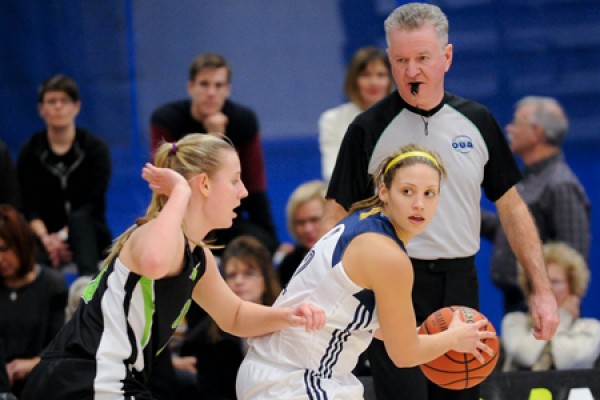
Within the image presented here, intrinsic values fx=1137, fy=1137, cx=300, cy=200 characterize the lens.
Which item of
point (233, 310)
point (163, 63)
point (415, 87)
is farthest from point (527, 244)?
point (163, 63)

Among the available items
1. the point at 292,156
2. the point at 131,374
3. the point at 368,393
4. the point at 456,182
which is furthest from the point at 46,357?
the point at 292,156

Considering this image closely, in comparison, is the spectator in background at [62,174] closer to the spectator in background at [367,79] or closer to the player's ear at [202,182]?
the spectator in background at [367,79]

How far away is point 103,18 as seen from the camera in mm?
9508

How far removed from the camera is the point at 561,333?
269 inches

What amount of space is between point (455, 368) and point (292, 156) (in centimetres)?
497

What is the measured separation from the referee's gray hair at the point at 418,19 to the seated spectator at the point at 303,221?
105 inches

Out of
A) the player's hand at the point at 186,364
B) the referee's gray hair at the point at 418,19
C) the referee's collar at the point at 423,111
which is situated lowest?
the player's hand at the point at 186,364

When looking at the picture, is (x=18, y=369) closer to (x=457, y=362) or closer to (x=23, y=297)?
(x=23, y=297)

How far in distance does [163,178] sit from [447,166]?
1.52m

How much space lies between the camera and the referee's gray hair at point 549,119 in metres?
7.94

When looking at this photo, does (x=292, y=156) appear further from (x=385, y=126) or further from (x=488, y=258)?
(x=385, y=126)

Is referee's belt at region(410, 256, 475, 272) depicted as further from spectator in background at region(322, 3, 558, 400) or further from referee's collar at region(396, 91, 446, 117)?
referee's collar at region(396, 91, 446, 117)

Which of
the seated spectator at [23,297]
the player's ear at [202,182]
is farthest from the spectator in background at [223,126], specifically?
the player's ear at [202,182]

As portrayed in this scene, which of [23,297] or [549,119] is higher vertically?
[549,119]
